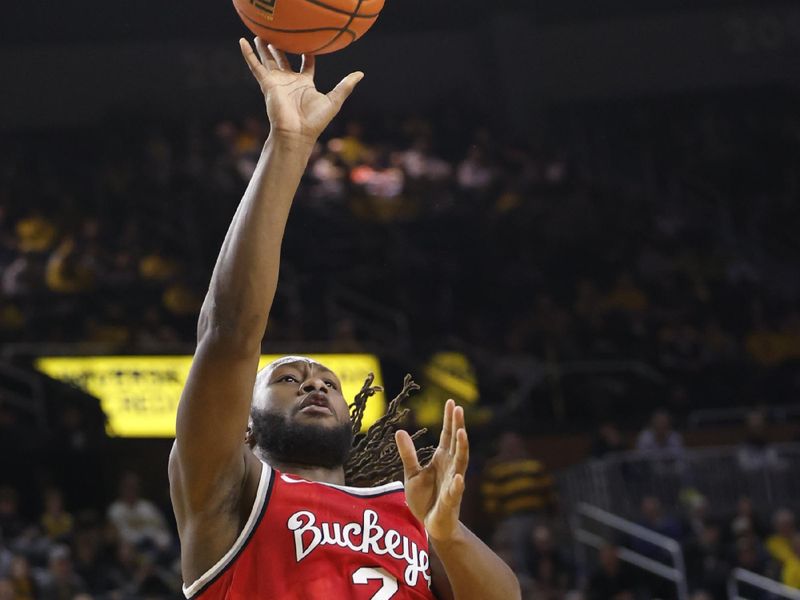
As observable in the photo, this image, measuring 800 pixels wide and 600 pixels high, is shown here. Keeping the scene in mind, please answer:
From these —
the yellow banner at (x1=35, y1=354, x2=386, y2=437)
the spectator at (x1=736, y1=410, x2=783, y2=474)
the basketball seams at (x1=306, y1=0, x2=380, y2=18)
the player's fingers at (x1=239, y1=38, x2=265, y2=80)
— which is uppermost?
the yellow banner at (x1=35, y1=354, x2=386, y2=437)

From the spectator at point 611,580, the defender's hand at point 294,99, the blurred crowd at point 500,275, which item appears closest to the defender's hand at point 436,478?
the defender's hand at point 294,99

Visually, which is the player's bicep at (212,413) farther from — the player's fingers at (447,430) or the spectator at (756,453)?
the spectator at (756,453)

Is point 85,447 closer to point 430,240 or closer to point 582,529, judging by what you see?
point 582,529

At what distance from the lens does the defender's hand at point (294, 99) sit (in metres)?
2.71

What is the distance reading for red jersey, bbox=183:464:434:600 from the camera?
286cm

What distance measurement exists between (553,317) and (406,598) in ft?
40.2

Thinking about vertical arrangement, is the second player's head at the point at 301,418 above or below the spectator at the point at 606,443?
below

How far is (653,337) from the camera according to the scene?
15016 mm

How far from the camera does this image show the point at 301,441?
10.2ft

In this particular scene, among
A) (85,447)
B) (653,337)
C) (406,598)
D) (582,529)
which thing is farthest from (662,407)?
(406,598)

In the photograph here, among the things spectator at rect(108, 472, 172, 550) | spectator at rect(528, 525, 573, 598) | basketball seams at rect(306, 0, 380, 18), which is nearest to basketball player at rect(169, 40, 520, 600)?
basketball seams at rect(306, 0, 380, 18)

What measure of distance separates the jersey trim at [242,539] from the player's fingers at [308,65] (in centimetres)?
85

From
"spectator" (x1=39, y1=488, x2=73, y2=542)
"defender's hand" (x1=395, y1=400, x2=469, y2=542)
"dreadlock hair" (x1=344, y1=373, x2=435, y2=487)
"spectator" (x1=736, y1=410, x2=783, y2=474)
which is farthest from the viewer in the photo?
"spectator" (x1=736, y1=410, x2=783, y2=474)

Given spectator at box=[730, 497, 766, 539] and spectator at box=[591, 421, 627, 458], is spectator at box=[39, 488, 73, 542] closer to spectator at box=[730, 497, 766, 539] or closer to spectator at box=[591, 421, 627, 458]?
spectator at box=[591, 421, 627, 458]
